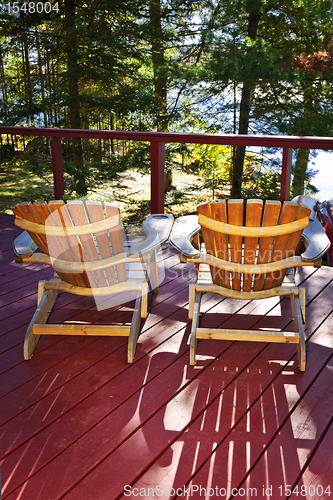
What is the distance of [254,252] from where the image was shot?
1.99m

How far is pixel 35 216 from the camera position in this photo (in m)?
1.97

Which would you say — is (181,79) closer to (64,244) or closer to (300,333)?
(64,244)

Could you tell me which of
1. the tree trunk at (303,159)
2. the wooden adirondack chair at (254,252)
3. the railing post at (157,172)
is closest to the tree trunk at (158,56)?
the tree trunk at (303,159)

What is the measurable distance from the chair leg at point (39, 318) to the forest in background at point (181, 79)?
228 inches

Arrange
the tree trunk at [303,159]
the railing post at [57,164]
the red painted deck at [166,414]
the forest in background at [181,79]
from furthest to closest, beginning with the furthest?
the tree trunk at [303,159]
the forest in background at [181,79]
the railing post at [57,164]
the red painted deck at [166,414]

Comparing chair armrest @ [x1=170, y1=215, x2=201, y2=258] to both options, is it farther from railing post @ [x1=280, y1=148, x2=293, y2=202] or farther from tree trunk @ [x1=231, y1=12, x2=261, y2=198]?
tree trunk @ [x1=231, y1=12, x2=261, y2=198]

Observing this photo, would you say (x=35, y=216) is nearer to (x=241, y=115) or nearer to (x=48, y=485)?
(x=48, y=485)

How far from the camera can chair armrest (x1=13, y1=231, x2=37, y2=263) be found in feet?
6.66

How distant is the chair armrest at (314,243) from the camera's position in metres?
1.89

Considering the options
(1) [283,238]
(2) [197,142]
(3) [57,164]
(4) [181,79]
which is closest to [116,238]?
(1) [283,238]

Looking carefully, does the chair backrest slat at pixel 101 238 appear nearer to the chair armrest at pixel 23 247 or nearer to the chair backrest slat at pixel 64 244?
the chair backrest slat at pixel 64 244

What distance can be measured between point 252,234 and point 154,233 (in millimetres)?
612

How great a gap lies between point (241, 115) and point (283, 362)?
7.17 meters

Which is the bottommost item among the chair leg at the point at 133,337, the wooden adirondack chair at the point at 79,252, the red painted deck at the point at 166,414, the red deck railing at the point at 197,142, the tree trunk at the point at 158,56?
the red painted deck at the point at 166,414
